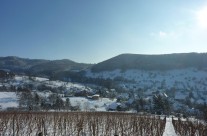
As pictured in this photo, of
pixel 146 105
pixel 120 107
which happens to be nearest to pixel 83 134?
pixel 120 107

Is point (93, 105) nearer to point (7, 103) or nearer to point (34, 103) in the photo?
point (34, 103)

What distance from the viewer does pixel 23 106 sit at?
134625 mm

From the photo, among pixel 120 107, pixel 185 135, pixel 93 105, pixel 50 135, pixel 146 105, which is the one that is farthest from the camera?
pixel 93 105

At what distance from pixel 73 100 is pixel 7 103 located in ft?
112

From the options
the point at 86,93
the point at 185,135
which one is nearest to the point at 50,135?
the point at 185,135

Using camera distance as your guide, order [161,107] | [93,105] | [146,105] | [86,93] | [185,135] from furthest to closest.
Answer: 1. [86,93]
2. [93,105]
3. [146,105]
4. [161,107]
5. [185,135]

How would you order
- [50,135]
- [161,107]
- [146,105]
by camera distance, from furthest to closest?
[146,105] < [161,107] < [50,135]

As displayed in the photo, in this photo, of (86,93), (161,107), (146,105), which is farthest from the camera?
(86,93)

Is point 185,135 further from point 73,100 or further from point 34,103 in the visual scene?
point 73,100

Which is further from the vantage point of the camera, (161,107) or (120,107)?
(120,107)

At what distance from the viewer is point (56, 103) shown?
133 meters

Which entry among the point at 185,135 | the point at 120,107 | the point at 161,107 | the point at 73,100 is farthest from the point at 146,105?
the point at 185,135

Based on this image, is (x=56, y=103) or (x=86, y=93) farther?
(x=86, y=93)

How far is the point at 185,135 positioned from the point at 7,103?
126m
